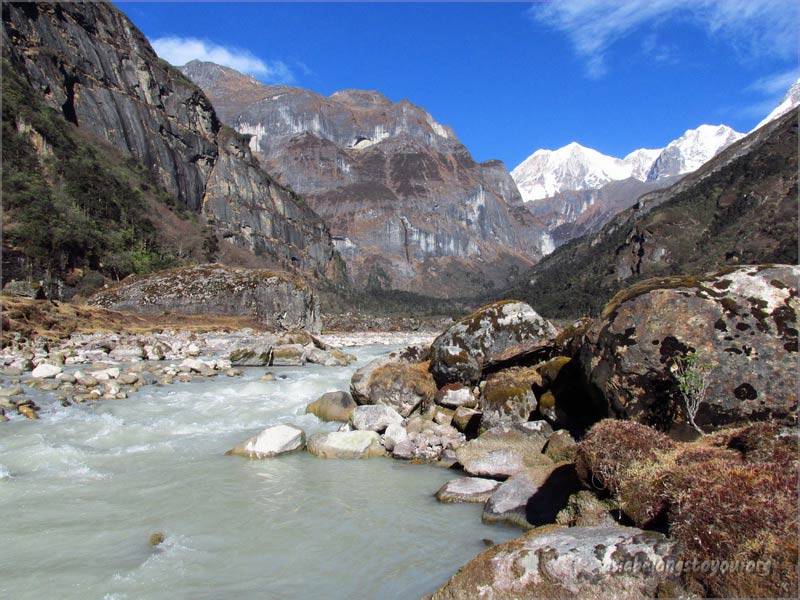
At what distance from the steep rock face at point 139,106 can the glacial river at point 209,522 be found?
11642 cm

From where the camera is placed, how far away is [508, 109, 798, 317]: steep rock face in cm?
11388

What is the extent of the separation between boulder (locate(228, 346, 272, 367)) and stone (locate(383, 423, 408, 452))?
2208 centimetres

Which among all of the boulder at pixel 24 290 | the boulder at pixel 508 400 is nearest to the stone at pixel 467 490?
the boulder at pixel 508 400

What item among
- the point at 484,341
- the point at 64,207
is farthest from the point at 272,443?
the point at 64,207

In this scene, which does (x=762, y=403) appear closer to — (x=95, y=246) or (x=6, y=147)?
(x=95, y=246)

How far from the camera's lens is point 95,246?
67.4m

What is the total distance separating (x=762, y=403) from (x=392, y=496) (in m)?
6.97

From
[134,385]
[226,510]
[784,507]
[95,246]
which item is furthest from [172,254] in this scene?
[784,507]

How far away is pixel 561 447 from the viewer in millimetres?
10016

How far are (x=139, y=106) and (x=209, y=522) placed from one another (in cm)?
15248

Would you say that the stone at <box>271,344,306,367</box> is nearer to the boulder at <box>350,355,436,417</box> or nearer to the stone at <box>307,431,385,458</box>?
the boulder at <box>350,355,436,417</box>

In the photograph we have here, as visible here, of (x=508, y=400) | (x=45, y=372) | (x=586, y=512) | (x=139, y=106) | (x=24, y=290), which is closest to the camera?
(x=586, y=512)

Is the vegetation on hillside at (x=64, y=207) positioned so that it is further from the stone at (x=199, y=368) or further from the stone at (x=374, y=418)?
the stone at (x=374, y=418)

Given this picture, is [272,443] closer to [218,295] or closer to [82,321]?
[82,321]
